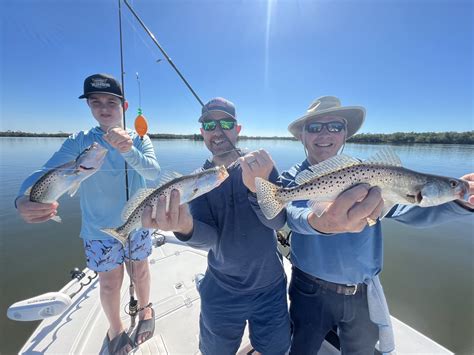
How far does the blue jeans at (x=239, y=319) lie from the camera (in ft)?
7.61

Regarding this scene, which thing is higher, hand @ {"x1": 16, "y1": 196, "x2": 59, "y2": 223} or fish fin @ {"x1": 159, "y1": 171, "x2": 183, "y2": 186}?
fish fin @ {"x1": 159, "y1": 171, "x2": 183, "y2": 186}

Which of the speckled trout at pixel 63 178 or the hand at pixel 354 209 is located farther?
the speckled trout at pixel 63 178

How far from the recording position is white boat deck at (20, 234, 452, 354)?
297 cm

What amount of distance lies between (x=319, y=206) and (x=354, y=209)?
0.29 m

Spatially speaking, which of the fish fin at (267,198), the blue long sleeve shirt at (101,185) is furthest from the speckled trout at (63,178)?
the fish fin at (267,198)

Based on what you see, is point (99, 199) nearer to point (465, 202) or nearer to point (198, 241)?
point (198, 241)

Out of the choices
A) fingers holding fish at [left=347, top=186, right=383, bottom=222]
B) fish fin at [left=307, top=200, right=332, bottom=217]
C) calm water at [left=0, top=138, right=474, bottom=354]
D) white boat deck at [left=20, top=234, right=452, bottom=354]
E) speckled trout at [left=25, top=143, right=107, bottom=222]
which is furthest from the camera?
calm water at [left=0, top=138, right=474, bottom=354]

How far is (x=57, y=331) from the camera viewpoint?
3.16m

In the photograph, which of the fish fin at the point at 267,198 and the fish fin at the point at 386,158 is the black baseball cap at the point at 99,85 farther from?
the fish fin at the point at 386,158

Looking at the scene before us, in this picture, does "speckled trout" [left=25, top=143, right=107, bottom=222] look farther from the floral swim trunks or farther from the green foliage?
the green foliage

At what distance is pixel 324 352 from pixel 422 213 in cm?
243

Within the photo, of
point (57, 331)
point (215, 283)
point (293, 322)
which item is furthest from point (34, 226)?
point (293, 322)

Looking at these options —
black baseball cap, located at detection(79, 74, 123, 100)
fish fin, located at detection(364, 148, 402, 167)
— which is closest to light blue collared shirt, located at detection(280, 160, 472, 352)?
fish fin, located at detection(364, 148, 402, 167)

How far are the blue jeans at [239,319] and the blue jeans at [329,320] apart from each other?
0.20 m
